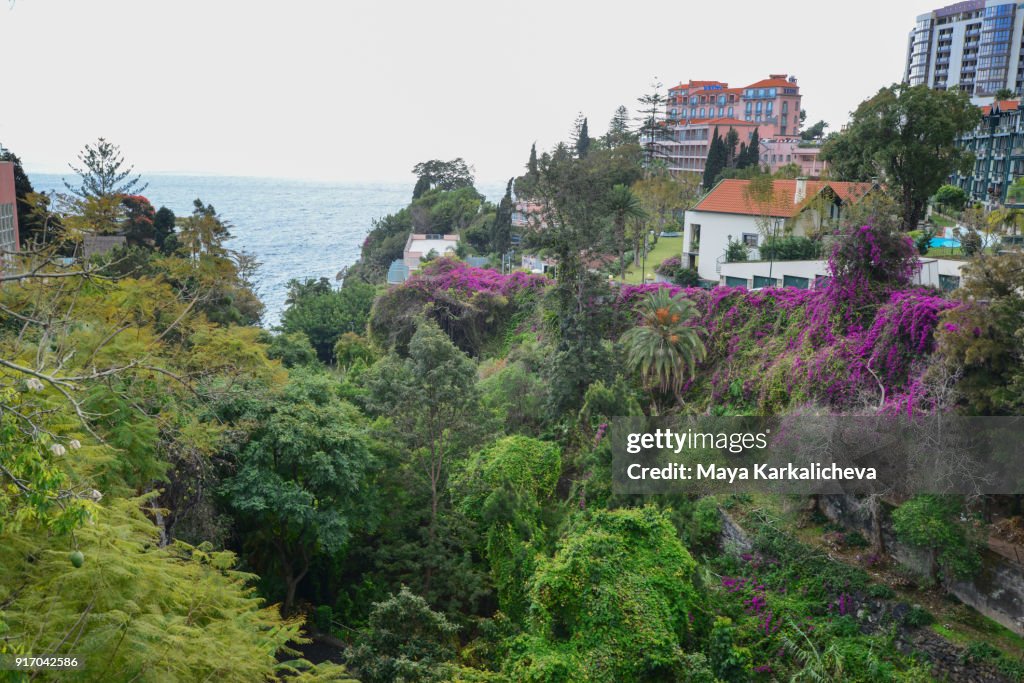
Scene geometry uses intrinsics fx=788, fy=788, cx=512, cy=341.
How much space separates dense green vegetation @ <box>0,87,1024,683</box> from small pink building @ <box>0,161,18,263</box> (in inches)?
136

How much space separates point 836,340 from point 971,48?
76.5 metres

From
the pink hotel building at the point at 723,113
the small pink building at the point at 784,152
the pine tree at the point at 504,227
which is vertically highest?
the pink hotel building at the point at 723,113

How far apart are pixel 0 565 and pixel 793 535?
1592 centimetres

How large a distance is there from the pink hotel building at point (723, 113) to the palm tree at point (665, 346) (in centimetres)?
5703

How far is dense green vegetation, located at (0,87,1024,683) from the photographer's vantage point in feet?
26.1

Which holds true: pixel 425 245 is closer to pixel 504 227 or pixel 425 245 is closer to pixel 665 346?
pixel 504 227

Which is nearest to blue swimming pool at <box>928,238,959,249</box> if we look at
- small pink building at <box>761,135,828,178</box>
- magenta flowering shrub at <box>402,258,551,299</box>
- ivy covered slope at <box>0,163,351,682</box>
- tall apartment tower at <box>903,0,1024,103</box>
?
magenta flowering shrub at <box>402,258,551,299</box>

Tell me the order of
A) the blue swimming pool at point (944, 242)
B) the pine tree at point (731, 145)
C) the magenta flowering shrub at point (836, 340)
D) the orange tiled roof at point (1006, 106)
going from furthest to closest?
the pine tree at point (731, 145), the orange tiled roof at point (1006, 106), the blue swimming pool at point (944, 242), the magenta flowering shrub at point (836, 340)

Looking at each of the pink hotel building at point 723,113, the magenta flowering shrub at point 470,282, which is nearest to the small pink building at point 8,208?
the magenta flowering shrub at point 470,282

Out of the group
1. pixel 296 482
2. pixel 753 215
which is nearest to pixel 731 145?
pixel 753 215

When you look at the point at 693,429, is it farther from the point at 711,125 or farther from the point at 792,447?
the point at 711,125

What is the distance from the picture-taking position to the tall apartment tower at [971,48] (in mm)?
75312

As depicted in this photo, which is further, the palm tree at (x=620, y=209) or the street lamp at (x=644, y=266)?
the street lamp at (x=644, y=266)

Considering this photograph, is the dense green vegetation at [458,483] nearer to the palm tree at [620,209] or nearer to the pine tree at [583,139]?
the palm tree at [620,209]
